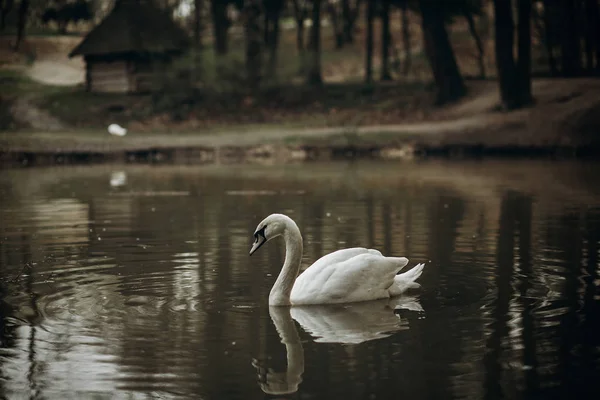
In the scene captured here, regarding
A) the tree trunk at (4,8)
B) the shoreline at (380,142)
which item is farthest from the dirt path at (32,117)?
the tree trunk at (4,8)

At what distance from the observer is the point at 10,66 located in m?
59.9

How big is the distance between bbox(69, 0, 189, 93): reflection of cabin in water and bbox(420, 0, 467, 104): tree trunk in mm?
12947

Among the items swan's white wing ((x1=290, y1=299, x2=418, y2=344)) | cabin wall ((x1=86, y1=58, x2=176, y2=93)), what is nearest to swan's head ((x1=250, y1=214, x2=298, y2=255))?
swan's white wing ((x1=290, y1=299, x2=418, y2=344))

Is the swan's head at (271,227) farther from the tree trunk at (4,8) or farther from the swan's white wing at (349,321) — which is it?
the tree trunk at (4,8)

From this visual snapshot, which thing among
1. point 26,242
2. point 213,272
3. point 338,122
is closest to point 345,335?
point 213,272

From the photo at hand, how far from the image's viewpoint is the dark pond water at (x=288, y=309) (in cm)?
810

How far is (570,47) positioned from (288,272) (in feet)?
114

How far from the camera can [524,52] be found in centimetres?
3859

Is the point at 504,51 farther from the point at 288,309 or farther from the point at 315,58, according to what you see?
the point at 288,309

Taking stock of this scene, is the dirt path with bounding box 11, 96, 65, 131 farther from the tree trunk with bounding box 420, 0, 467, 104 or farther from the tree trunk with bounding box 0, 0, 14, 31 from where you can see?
the tree trunk with bounding box 420, 0, 467, 104

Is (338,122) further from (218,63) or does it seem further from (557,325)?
(557,325)

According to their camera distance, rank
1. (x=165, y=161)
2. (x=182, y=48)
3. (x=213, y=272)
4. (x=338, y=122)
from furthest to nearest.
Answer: (x=182, y=48) < (x=338, y=122) < (x=165, y=161) < (x=213, y=272)

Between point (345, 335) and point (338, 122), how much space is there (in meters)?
32.4

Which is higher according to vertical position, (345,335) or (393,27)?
(393,27)
